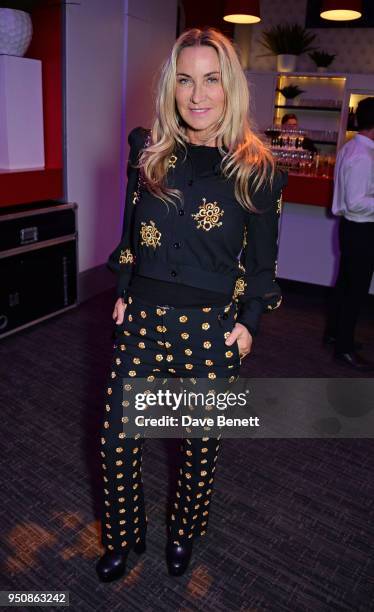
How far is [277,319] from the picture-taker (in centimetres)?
386

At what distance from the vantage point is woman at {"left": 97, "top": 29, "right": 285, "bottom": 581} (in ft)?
4.33

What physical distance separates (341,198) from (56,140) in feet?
6.29

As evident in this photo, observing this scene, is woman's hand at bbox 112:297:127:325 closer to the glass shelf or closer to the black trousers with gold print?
the black trousers with gold print

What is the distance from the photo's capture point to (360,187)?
9.81 ft

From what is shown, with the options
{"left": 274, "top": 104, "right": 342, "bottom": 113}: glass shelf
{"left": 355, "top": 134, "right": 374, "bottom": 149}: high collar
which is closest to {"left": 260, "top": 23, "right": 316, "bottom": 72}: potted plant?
{"left": 274, "top": 104, "right": 342, "bottom": 113}: glass shelf

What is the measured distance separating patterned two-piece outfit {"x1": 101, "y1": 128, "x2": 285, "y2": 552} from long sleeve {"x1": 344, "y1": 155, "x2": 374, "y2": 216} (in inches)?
69.9

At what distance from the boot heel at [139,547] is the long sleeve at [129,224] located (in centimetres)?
78

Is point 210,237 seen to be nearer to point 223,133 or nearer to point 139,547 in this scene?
point 223,133

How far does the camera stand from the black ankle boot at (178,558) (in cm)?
163

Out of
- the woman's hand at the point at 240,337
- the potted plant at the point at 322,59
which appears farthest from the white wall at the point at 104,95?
the potted plant at the point at 322,59

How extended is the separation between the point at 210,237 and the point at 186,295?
0.16 metres

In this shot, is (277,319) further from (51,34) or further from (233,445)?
(51,34)

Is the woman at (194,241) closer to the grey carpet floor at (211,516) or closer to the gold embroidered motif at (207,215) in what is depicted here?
the gold embroidered motif at (207,215)

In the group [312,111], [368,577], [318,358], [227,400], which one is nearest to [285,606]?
[368,577]
